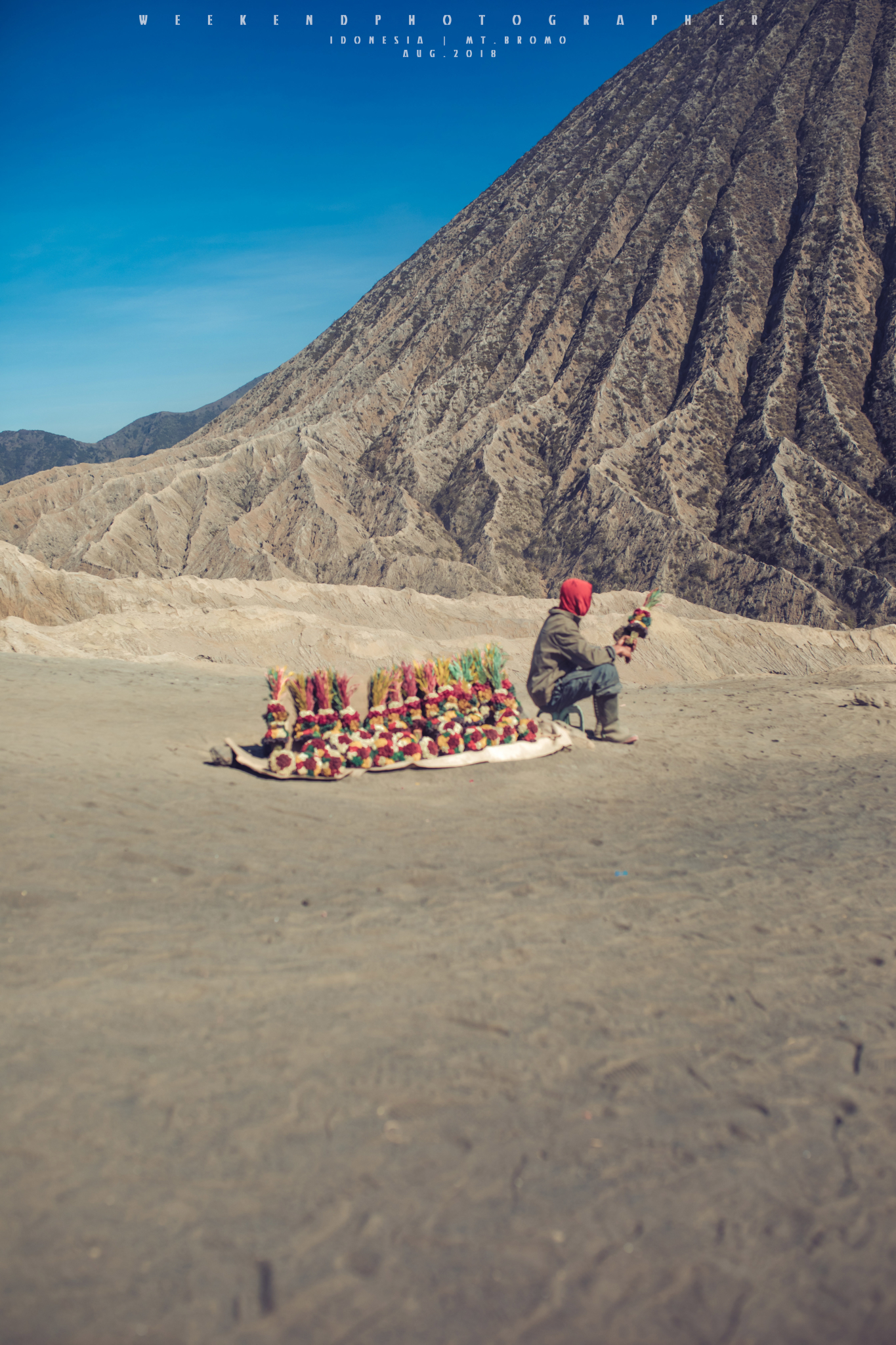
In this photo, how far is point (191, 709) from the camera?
9.21 m

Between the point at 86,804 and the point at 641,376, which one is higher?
the point at 641,376

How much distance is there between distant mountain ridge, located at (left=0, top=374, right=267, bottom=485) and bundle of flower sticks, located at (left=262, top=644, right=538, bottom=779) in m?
83.6

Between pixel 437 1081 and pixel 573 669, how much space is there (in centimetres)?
584

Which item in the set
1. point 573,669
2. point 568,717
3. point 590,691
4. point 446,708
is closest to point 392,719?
point 446,708

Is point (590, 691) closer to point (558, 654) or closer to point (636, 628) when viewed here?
point (558, 654)

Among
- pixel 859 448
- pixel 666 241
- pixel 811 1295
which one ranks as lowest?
pixel 811 1295

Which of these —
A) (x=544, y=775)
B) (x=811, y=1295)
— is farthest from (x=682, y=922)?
(x=544, y=775)

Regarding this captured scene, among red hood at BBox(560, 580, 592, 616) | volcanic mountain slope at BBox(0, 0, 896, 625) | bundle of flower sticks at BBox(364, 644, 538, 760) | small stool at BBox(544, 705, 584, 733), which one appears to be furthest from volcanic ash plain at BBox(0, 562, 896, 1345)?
volcanic mountain slope at BBox(0, 0, 896, 625)

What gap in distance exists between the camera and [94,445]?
348 ft

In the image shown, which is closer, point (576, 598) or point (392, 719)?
point (392, 719)

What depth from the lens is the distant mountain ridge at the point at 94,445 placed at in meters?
94.6

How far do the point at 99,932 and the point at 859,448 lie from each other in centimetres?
2968

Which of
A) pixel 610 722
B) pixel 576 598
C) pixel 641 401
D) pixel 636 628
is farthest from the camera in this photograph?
pixel 641 401

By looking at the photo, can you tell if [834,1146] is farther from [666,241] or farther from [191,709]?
[666,241]
